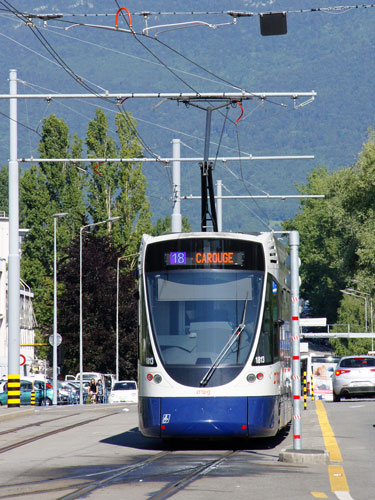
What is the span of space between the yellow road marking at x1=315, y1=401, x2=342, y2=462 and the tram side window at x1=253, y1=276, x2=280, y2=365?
1.58 metres

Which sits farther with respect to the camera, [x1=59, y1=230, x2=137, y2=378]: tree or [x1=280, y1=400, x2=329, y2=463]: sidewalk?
[x1=59, y1=230, x2=137, y2=378]: tree

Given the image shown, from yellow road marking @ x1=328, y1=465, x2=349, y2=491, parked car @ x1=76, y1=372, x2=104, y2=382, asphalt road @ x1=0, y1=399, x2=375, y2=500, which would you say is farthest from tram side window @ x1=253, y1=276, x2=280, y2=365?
parked car @ x1=76, y1=372, x2=104, y2=382

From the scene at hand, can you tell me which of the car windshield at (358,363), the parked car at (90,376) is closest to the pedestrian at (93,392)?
the parked car at (90,376)

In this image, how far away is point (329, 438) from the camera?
2003 centimetres

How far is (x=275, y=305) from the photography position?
18672 millimetres

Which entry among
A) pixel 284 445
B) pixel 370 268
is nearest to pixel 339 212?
pixel 370 268

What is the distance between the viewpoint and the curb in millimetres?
15461

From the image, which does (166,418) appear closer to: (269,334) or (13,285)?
(269,334)

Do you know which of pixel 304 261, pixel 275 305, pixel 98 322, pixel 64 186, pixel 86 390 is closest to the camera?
A: pixel 275 305

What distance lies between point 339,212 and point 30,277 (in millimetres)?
26992

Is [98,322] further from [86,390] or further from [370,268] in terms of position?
[370,268]

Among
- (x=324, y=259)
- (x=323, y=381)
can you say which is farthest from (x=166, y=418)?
(x=324, y=259)

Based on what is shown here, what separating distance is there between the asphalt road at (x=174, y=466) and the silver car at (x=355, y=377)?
1200 cm

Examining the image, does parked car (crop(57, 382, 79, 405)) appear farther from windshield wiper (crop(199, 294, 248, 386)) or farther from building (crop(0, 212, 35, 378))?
windshield wiper (crop(199, 294, 248, 386))
